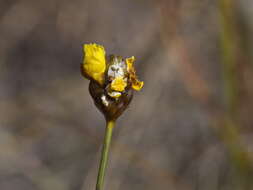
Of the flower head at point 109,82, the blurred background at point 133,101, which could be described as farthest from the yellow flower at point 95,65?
the blurred background at point 133,101

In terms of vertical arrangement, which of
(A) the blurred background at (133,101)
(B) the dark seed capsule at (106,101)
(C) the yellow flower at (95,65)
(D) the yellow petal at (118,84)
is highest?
(A) the blurred background at (133,101)

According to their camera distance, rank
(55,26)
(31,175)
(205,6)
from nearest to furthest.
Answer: (31,175)
(205,6)
(55,26)

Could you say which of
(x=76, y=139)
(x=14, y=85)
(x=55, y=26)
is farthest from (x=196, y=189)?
(x=55, y=26)

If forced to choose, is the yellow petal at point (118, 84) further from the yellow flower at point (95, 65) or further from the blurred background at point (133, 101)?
the blurred background at point (133, 101)

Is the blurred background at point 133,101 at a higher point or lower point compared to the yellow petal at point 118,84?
higher

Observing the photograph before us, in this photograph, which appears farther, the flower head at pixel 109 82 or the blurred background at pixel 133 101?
the blurred background at pixel 133 101

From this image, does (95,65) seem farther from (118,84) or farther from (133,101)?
(133,101)

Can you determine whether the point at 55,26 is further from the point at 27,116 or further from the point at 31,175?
the point at 31,175
